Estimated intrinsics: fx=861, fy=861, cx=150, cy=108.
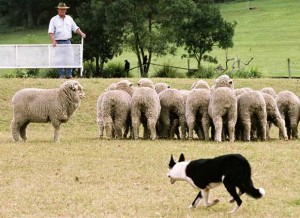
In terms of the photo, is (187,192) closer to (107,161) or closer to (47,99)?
(107,161)

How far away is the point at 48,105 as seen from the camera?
20375 mm

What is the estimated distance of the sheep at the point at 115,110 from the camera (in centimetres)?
2091

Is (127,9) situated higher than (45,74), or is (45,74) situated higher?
(127,9)

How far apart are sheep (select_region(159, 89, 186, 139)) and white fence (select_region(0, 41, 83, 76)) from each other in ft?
27.5

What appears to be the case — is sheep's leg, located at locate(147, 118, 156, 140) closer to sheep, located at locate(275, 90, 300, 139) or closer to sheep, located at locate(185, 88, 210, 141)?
sheep, located at locate(185, 88, 210, 141)

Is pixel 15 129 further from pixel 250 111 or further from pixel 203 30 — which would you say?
pixel 203 30

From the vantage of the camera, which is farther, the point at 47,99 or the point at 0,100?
the point at 0,100

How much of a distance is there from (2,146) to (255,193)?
9.12m

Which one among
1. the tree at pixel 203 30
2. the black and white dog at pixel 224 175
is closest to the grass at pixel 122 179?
the black and white dog at pixel 224 175

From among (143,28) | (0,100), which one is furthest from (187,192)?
(143,28)

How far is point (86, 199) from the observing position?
13.1 metres

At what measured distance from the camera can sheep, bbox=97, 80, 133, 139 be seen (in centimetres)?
2091

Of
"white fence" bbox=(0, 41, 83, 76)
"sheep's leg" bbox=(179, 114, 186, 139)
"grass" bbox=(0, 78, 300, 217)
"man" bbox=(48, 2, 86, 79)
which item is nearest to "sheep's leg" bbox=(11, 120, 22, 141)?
"grass" bbox=(0, 78, 300, 217)

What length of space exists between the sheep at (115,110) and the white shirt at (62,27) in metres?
6.13
